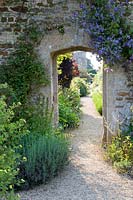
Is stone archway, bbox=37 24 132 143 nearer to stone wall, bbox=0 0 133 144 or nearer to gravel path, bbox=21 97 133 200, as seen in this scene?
stone wall, bbox=0 0 133 144

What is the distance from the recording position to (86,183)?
16.9ft

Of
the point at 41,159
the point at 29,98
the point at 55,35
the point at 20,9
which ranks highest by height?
the point at 20,9

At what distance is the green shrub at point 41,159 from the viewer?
498 cm

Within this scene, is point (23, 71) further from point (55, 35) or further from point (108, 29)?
point (108, 29)

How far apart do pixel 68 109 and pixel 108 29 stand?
4.23 m

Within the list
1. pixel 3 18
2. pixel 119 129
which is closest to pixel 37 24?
pixel 3 18

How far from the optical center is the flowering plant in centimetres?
630

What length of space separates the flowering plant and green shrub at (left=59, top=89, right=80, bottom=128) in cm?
267

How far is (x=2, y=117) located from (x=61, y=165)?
6.82ft

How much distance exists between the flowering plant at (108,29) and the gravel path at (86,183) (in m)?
1.77

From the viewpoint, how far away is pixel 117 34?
6.34 m

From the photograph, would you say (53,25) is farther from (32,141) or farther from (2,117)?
(2,117)

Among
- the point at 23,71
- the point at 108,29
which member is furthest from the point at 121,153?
the point at 23,71

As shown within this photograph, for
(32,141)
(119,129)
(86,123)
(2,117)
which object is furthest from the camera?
(86,123)
